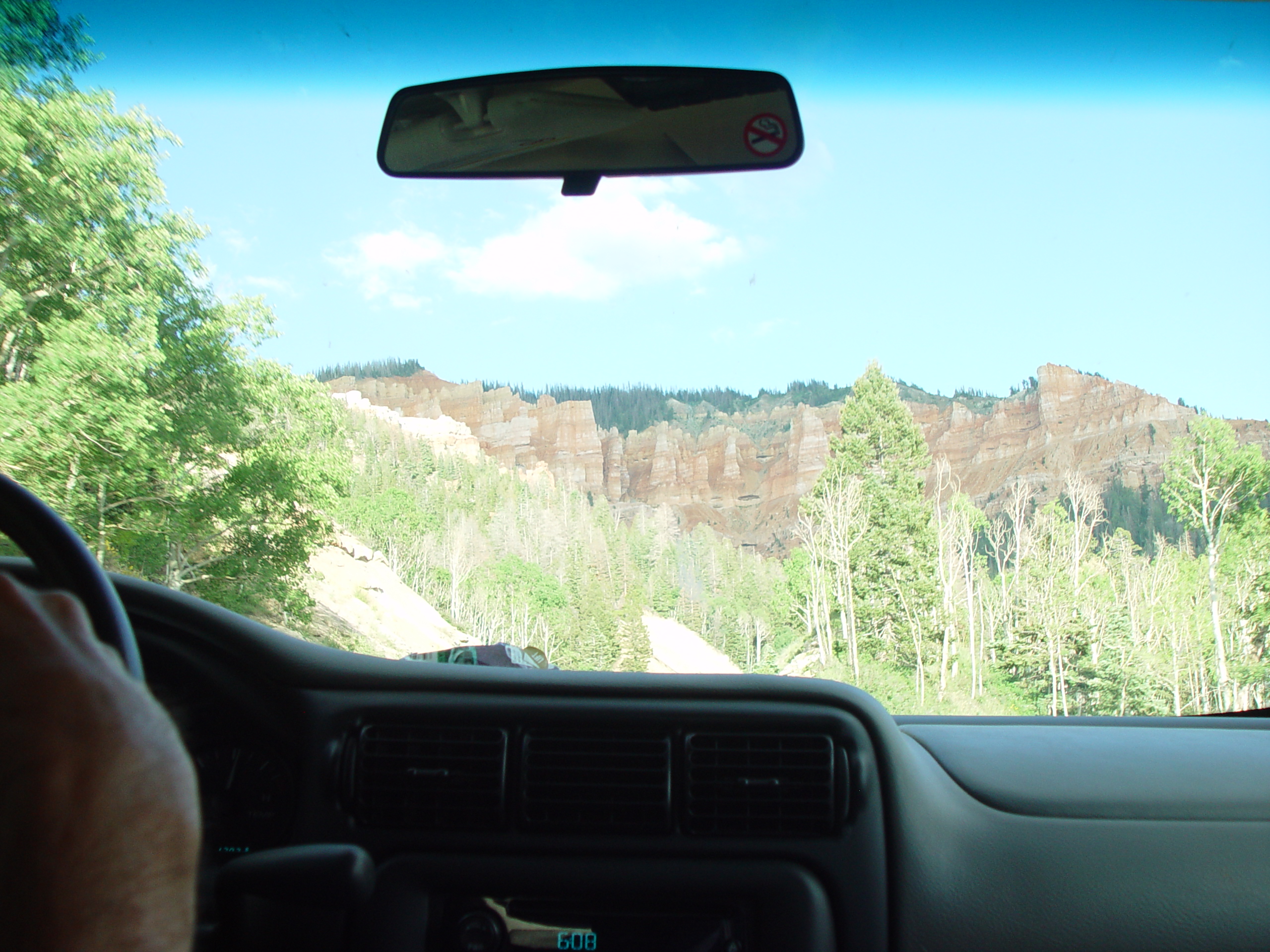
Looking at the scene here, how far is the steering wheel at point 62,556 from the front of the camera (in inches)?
54.8

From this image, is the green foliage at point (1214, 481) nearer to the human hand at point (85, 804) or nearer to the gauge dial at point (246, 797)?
the gauge dial at point (246, 797)

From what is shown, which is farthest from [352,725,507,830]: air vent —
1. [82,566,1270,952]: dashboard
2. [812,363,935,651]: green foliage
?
[812,363,935,651]: green foliage

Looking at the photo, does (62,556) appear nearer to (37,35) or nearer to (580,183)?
(580,183)

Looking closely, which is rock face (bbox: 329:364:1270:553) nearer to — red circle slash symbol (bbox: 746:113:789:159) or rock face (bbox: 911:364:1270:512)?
rock face (bbox: 911:364:1270:512)

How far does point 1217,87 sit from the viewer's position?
11.0 feet

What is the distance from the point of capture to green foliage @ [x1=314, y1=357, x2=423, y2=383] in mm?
4180

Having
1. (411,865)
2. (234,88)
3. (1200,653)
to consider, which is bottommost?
(411,865)

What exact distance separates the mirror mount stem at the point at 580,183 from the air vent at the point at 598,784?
1.47 m

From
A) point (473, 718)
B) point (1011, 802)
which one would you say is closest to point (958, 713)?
point (1011, 802)

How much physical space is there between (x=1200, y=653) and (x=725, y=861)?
82.5 inches

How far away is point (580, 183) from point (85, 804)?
2085 mm

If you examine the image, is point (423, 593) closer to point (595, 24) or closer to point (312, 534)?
point (312, 534)

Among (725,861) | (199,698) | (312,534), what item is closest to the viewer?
(725,861)

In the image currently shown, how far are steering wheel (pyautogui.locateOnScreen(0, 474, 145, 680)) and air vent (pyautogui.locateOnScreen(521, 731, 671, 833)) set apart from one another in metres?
1.23
